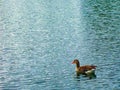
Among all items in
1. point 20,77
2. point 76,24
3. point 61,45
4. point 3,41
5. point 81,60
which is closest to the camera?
point 20,77

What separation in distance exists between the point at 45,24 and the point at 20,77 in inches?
2143

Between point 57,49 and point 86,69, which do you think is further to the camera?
point 57,49

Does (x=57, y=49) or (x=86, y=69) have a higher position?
(x=57, y=49)

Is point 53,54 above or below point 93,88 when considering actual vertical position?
above

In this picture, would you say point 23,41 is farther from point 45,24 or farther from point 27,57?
point 45,24

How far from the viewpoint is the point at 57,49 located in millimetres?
82000

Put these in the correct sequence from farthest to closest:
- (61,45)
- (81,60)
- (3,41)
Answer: (3,41)
(61,45)
(81,60)

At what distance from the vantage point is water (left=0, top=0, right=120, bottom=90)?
60000 millimetres

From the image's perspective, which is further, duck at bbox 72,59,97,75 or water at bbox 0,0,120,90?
duck at bbox 72,59,97,75

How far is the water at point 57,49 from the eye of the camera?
60.0 m

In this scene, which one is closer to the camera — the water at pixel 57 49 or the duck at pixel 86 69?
the water at pixel 57 49

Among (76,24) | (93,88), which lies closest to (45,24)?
(76,24)

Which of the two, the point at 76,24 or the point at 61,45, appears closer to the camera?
the point at 61,45

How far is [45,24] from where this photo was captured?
116m
